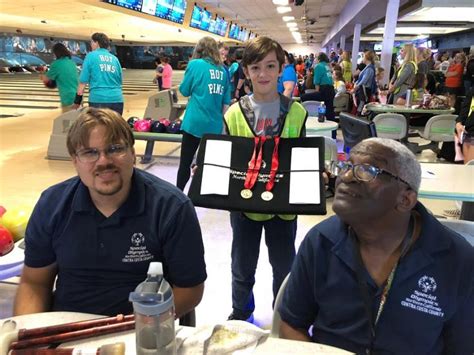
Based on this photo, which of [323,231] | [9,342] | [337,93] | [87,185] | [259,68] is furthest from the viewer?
[337,93]

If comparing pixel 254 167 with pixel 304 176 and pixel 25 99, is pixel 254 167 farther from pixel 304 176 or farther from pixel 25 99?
pixel 25 99

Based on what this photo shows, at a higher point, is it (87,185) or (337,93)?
(337,93)

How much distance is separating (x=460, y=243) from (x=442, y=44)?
26.5 metres

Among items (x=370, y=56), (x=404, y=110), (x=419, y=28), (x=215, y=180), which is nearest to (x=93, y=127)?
(x=215, y=180)

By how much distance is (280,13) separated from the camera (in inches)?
604

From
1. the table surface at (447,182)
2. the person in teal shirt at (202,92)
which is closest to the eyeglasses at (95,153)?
the table surface at (447,182)

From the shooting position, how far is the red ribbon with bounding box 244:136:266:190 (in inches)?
75.7

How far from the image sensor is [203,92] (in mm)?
3914

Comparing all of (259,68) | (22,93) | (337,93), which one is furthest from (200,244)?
(22,93)

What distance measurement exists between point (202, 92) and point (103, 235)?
106 inches

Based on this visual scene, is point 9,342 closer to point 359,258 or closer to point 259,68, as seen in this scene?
point 359,258

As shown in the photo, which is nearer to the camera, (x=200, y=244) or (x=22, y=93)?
(x=200, y=244)

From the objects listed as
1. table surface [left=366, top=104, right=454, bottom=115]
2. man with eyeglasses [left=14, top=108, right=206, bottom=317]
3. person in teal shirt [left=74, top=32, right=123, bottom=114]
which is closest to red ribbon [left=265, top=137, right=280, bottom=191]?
man with eyeglasses [left=14, top=108, right=206, bottom=317]

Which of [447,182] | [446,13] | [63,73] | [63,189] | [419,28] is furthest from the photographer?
[419,28]
